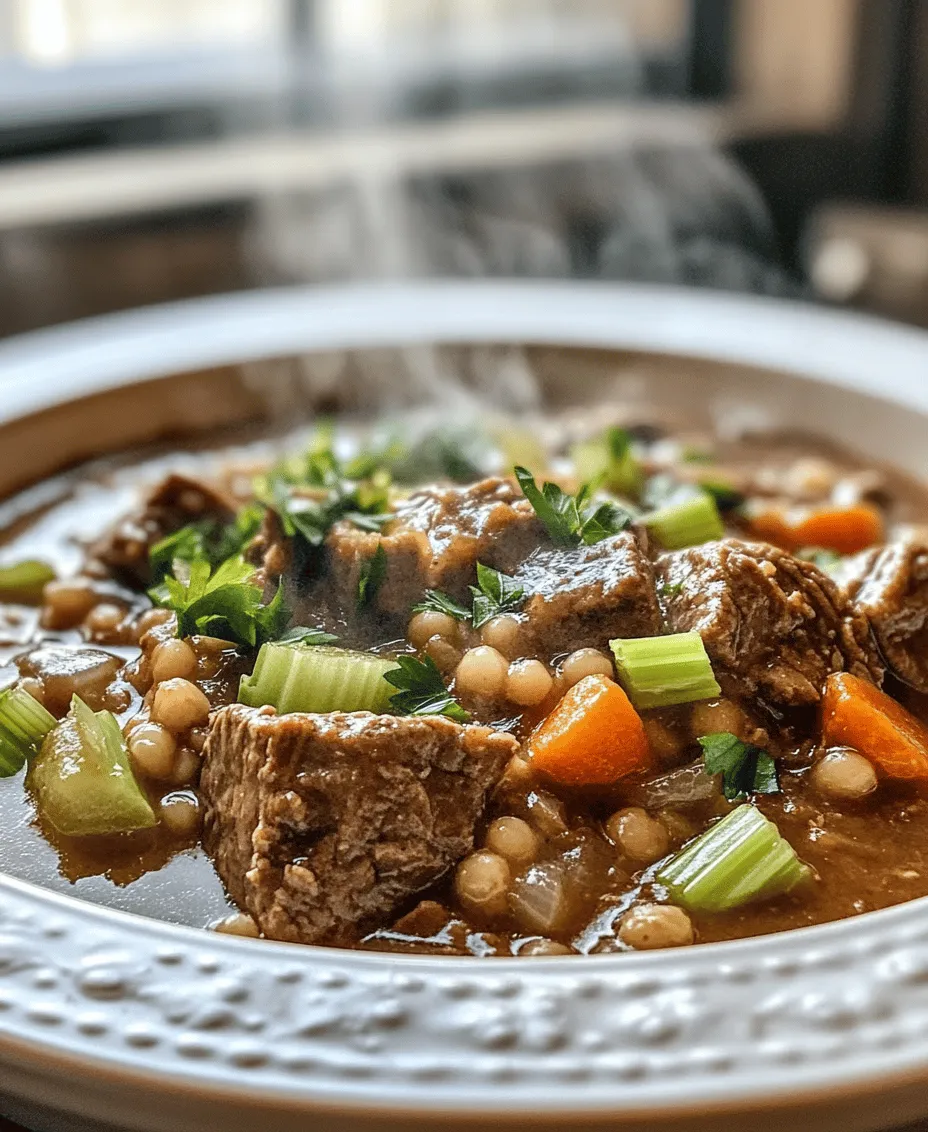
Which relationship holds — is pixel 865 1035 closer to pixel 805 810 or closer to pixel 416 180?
pixel 805 810

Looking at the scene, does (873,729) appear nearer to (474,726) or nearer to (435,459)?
(474,726)

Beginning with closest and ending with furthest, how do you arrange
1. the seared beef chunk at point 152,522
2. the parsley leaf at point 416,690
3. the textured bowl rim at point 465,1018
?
1. the textured bowl rim at point 465,1018
2. the parsley leaf at point 416,690
3. the seared beef chunk at point 152,522

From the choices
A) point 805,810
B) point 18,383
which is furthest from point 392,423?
point 805,810

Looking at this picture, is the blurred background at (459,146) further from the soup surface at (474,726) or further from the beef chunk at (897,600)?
the beef chunk at (897,600)

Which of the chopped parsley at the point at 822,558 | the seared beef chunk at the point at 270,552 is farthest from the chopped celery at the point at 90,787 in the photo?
the chopped parsley at the point at 822,558

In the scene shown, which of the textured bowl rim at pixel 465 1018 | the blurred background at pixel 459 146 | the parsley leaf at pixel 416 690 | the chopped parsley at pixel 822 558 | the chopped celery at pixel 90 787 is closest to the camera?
the textured bowl rim at pixel 465 1018
